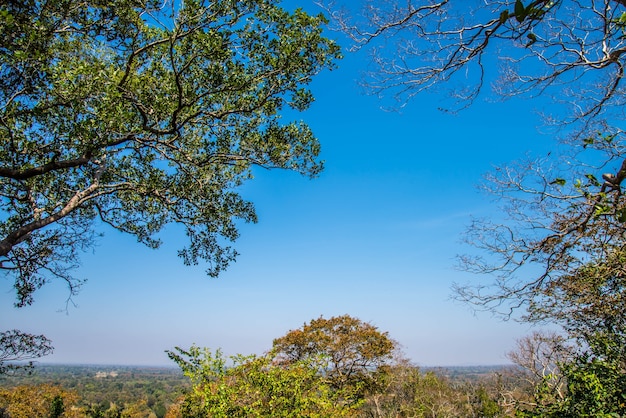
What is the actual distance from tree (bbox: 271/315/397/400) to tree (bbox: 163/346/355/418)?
536 inches

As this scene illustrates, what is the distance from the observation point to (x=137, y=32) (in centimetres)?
606

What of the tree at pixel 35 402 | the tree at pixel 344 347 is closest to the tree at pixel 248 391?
the tree at pixel 344 347

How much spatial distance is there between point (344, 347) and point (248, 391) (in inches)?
597

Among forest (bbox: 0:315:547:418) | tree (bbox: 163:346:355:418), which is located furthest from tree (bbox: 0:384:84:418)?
tree (bbox: 163:346:355:418)

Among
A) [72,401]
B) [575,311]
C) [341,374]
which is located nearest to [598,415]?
[575,311]

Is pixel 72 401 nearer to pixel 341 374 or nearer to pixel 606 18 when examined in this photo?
pixel 341 374

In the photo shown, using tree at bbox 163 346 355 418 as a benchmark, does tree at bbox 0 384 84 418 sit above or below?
below

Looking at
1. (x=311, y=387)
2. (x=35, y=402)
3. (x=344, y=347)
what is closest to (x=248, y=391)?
(x=311, y=387)

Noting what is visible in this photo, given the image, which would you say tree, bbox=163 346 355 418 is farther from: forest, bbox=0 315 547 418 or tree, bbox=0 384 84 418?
tree, bbox=0 384 84 418

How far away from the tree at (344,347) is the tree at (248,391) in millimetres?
13623

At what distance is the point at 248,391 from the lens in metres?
6.22

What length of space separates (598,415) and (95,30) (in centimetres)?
963

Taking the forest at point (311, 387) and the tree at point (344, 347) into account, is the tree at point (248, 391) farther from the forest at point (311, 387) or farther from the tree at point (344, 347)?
the tree at point (344, 347)

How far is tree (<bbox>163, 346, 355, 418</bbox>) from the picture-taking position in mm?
5996
